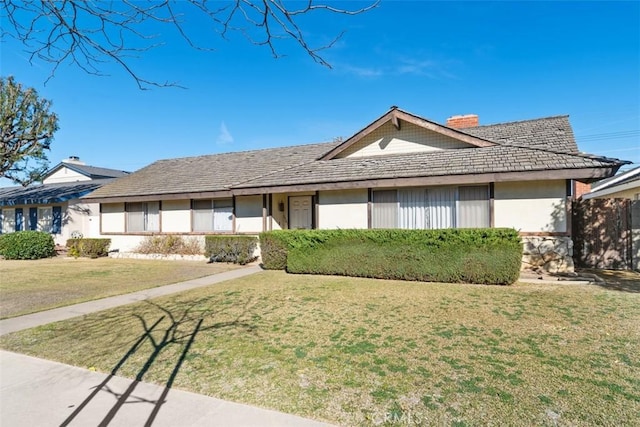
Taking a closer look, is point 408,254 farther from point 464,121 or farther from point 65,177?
point 65,177

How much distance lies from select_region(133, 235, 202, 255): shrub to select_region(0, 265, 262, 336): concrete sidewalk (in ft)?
18.7

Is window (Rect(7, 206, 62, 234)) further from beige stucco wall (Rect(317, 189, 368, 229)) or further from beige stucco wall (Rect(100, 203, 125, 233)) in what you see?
beige stucco wall (Rect(317, 189, 368, 229))

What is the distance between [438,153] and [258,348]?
10.1 meters

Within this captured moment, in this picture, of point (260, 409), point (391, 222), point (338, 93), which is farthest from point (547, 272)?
point (338, 93)

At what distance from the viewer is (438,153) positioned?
41.4ft

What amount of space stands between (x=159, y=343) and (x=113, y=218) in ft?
54.3

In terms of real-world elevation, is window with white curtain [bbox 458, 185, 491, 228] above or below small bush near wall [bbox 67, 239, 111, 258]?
above

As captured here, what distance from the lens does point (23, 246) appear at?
17.7 m

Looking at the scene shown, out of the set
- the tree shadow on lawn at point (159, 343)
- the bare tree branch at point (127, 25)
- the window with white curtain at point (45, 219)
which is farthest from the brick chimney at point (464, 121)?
the window with white curtain at point (45, 219)

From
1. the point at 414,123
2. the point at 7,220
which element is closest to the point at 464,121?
the point at 414,123

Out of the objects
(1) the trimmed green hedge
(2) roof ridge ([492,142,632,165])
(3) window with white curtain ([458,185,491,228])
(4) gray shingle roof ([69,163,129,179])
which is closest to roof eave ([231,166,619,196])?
(2) roof ridge ([492,142,632,165])

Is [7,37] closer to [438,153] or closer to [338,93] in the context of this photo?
[438,153]

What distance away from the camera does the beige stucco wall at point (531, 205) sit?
10.2 meters

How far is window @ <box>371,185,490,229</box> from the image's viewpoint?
36.6 ft
